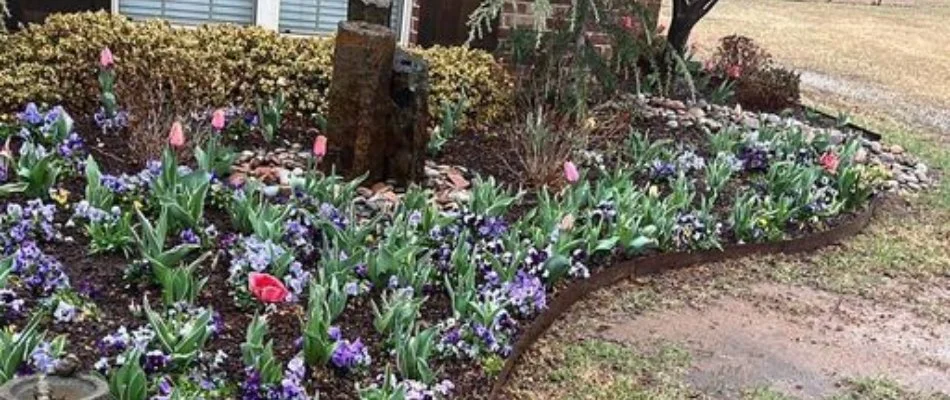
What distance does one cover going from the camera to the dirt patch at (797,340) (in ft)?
12.6

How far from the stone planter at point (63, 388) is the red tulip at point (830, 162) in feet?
14.4

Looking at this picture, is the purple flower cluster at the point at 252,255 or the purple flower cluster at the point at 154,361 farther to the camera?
the purple flower cluster at the point at 252,255

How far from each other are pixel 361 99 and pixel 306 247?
3.31 feet

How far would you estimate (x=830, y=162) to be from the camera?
582 cm

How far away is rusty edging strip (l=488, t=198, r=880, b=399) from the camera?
147 inches

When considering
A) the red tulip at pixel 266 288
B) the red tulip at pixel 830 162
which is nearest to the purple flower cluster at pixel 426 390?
the red tulip at pixel 266 288

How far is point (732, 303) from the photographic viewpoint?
4.59 meters

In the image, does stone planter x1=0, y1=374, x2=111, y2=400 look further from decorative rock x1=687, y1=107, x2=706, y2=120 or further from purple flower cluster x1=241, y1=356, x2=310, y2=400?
decorative rock x1=687, y1=107, x2=706, y2=120


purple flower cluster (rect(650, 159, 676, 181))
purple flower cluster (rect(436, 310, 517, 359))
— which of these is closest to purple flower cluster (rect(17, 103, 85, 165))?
purple flower cluster (rect(436, 310, 517, 359))

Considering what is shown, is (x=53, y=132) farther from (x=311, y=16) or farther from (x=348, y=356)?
(x=311, y=16)

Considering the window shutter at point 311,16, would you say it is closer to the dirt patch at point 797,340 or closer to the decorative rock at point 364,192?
the decorative rock at point 364,192

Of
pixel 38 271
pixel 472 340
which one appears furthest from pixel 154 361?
pixel 472 340

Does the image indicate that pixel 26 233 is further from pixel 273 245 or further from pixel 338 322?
pixel 338 322

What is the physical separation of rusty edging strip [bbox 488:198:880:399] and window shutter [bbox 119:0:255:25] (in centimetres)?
346
